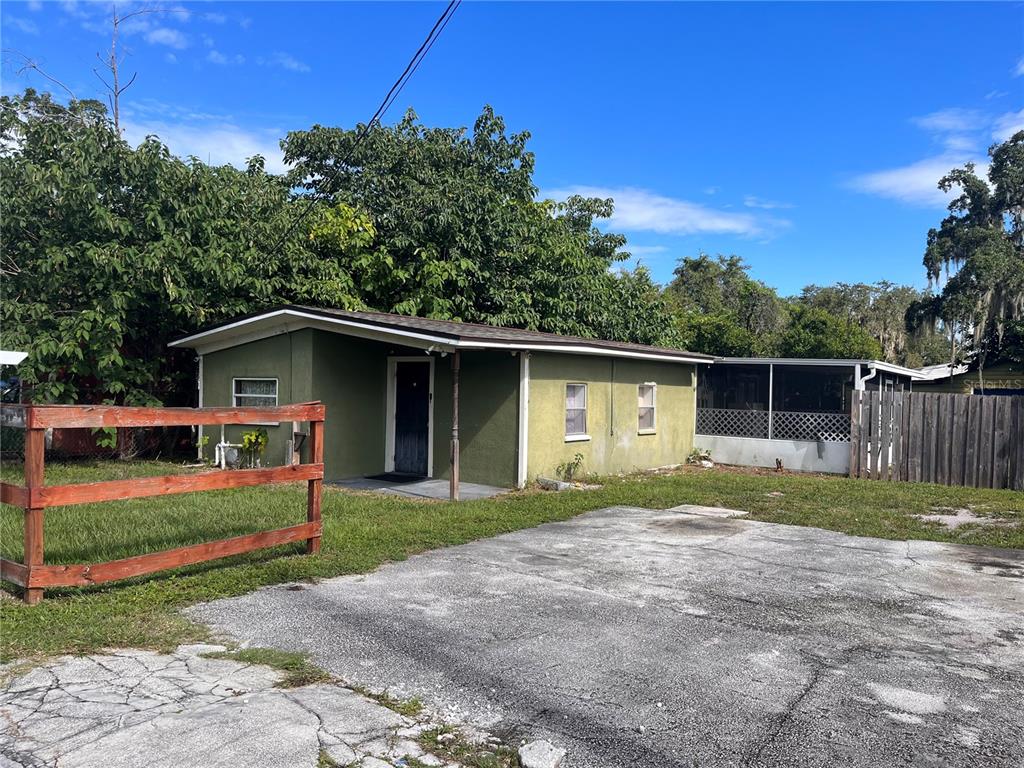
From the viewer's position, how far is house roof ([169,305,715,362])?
34.7 ft

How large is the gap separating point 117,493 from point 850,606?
5381 millimetres

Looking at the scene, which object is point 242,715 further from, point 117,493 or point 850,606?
point 850,606

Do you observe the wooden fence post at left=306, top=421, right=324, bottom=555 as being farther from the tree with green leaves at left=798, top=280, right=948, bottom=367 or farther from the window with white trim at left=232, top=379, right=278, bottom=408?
the tree with green leaves at left=798, top=280, right=948, bottom=367

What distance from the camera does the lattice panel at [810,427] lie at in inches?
606

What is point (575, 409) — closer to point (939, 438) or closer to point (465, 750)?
point (939, 438)

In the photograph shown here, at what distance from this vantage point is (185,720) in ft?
11.1

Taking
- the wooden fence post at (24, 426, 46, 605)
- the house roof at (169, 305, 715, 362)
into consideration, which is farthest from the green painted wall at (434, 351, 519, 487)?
the wooden fence post at (24, 426, 46, 605)

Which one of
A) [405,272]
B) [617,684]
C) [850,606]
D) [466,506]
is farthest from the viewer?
[405,272]

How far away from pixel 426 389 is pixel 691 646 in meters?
8.79

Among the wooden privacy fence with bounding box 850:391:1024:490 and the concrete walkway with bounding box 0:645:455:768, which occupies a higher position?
the wooden privacy fence with bounding box 850:391:1024:490

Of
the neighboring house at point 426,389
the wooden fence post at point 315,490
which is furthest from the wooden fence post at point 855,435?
the wooden fence post at point 315,490

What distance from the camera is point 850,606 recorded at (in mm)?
5648

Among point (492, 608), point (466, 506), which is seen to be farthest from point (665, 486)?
point (492, 608)

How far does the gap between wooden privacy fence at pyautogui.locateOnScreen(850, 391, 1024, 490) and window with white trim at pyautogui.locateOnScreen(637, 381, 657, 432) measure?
12.4ft
